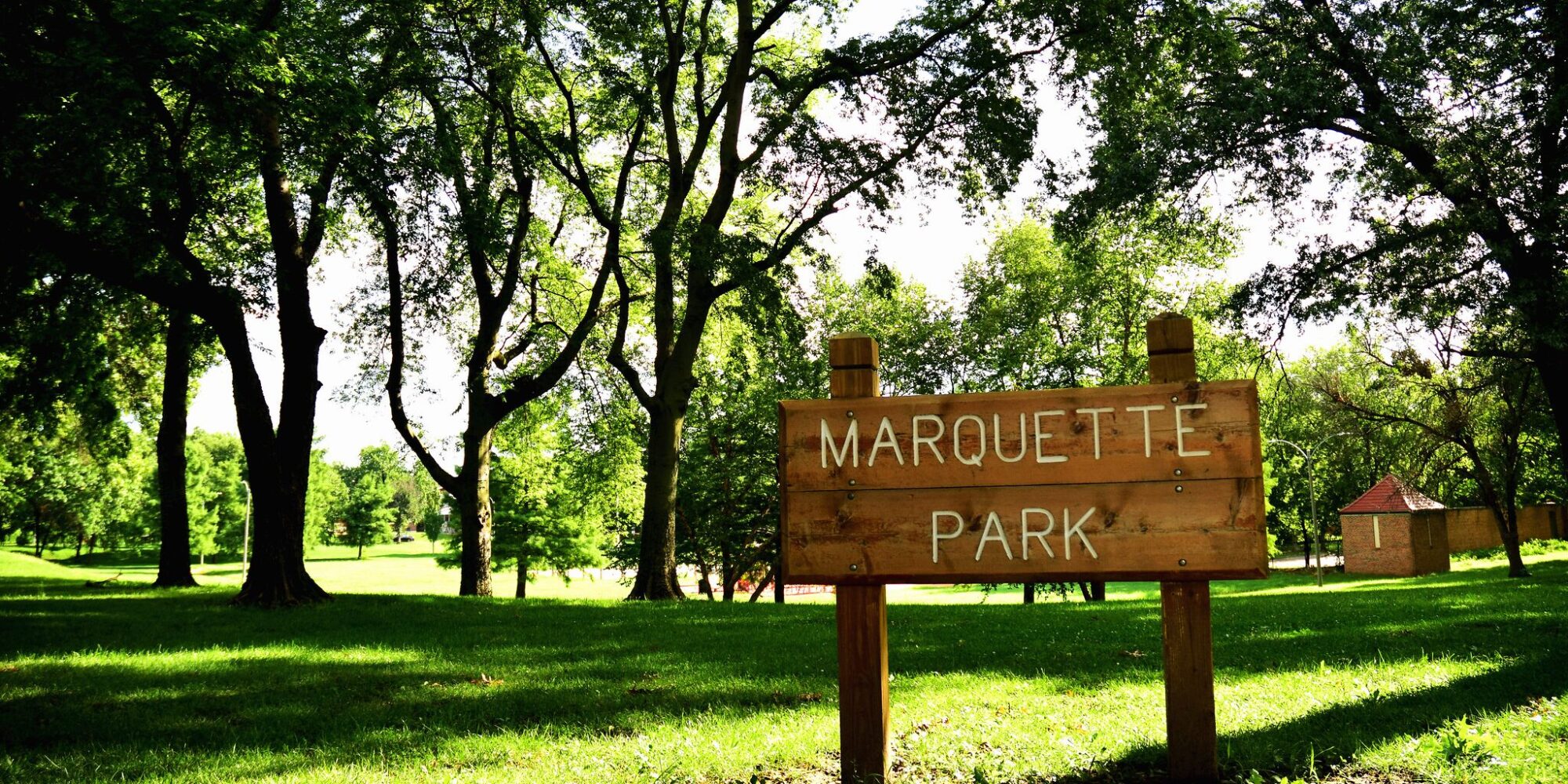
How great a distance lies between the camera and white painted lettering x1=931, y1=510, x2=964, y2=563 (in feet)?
16.3

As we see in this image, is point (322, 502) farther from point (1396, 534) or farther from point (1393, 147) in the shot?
point (1393, 147)

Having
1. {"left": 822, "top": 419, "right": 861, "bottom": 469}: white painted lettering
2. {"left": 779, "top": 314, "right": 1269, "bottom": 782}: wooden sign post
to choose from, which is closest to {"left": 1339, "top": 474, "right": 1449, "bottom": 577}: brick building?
{"left": 779, "top": 314, "right": 1269, "bottom": 782}: wooden sign post

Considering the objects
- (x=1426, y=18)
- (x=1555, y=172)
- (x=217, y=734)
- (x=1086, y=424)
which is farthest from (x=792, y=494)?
(x=1426, y=18)

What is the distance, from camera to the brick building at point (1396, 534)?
43.5m

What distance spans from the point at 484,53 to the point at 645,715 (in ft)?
57.4

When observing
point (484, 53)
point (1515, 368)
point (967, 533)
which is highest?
point (484, 53)

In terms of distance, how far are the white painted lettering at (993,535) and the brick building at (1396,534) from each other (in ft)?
149

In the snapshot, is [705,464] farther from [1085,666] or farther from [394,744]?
[394,744]

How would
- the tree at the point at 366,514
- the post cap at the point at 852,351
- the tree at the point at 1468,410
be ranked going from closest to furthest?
the post cap at the point at 852,351 → the tree at the point at 1468,410 → the tree at the point at 366,514

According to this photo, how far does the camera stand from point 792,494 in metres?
5.11

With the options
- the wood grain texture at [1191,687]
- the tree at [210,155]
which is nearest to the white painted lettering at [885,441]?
the wood grain texture at [1191,687]

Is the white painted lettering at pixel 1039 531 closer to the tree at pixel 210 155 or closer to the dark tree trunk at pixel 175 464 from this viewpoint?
the tree at pixel 210 155

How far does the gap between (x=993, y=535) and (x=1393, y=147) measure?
14819 mm

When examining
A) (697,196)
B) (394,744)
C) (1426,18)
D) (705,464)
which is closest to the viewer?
(394,744)
